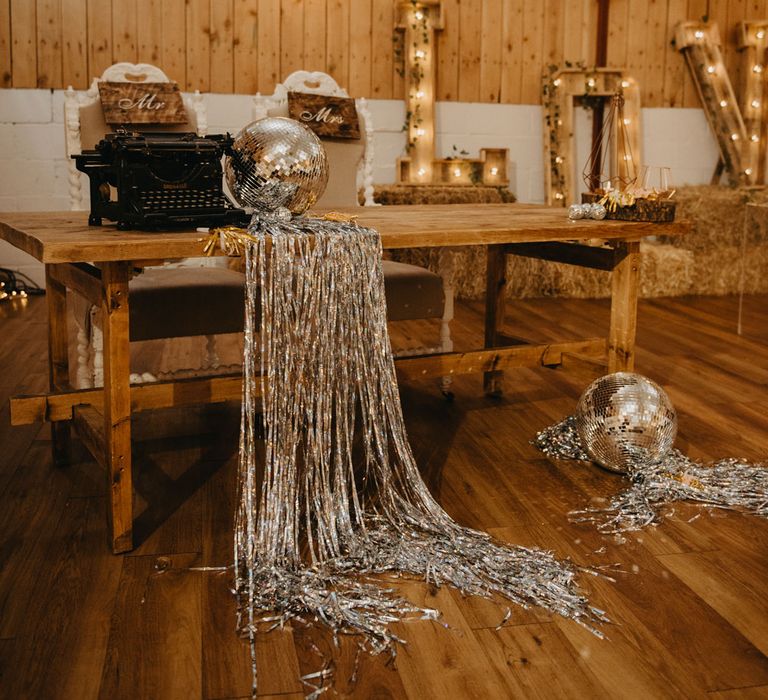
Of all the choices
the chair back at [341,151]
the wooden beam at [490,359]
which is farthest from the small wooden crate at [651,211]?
the chair back at [341,151]

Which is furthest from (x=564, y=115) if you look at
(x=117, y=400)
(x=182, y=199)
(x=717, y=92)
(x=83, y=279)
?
(x=117, y=400)

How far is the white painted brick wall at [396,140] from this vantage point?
5.41 meters

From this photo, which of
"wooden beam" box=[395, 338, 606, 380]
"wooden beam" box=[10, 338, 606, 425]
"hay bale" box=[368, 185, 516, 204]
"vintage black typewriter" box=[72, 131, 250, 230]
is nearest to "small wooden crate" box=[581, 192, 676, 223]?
"wooden beam" box=[395, 338, 606, 380]

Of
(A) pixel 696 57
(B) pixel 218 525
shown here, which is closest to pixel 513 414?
(B) pixel 218 525

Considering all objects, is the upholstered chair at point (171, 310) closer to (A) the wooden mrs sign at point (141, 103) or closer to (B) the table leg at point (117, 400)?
(A) the wooden mrs sign at point (141, 103)

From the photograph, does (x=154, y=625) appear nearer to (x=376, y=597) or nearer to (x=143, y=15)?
(x=376, y=597)

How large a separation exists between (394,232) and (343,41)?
4.13 meters

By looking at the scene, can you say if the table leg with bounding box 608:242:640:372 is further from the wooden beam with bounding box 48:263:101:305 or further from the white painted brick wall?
the white painted brick wall

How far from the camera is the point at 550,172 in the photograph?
6195mm

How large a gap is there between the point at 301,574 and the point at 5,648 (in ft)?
1.83

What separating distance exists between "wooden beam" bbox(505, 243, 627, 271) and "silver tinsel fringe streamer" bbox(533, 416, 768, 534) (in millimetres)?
532

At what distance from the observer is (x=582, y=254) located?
8.69ft

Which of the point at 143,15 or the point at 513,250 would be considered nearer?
the point at 513,250

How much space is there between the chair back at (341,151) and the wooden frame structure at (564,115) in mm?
2992
